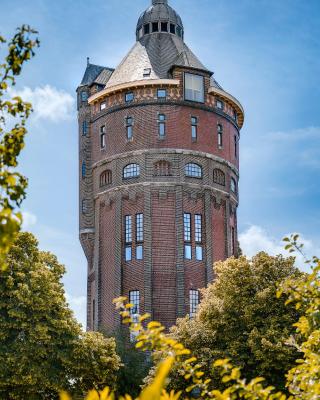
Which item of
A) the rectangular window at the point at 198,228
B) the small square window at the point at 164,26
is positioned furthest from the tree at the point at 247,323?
the small square window at the point at 164,26

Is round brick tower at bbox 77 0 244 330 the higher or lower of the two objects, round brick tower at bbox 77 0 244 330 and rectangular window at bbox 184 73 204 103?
the lower

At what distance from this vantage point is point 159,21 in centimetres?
7400

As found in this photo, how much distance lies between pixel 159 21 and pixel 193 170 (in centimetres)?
1467

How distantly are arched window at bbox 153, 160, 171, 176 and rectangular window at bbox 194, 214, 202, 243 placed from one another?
408cm

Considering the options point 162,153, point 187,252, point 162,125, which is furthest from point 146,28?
point 187,252

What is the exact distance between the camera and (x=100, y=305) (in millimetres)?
66562

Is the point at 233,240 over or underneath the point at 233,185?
underneath

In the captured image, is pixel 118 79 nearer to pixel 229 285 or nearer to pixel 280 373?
pixel 229 285

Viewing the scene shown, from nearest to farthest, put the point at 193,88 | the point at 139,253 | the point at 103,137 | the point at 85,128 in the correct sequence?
1. the point at 139,253
2. the point at 193,88
3. the point at 103,137
4. the point at 85,128

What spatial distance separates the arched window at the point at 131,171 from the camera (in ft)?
220

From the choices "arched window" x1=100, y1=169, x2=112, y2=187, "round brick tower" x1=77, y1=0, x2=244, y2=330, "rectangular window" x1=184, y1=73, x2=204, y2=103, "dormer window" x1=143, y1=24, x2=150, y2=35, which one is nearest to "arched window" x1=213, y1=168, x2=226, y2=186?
"round brick tower" x1=77, y1=0, x2=244, y2=330

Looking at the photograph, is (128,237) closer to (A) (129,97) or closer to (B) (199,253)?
(B) (199,253)

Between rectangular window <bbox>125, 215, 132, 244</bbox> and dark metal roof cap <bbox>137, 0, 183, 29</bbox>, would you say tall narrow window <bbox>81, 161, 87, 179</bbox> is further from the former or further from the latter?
dark metal roof cap <bbox>137, 0, 183, 29</bbox>

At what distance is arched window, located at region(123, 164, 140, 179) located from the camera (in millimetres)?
66938
